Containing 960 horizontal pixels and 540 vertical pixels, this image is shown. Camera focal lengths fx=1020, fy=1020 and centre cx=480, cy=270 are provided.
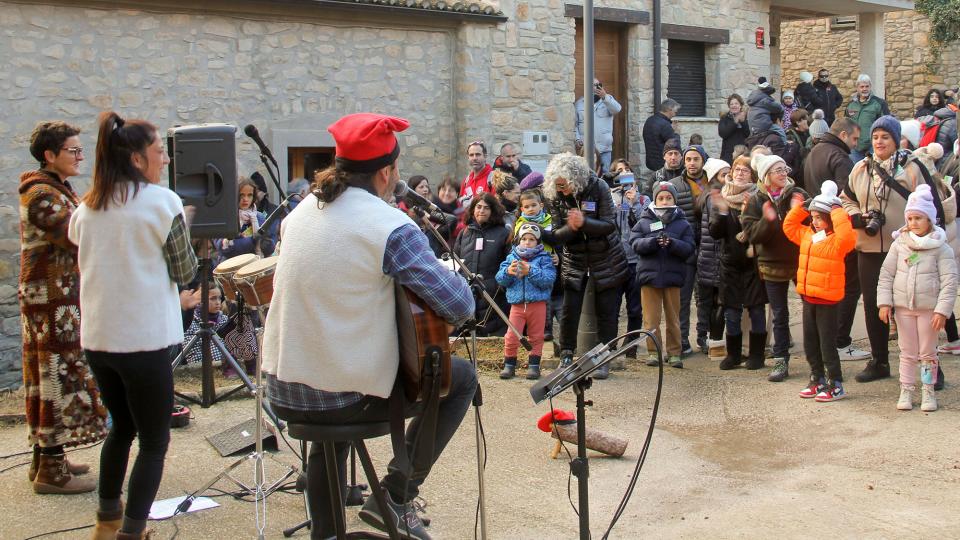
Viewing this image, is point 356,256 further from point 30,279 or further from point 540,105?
point 540,105

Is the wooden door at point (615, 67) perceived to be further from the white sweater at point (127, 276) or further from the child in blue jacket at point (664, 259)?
the white sweater at point (127, 276)

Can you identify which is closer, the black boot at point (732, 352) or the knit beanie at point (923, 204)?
the knit beanie at point (923, 204)

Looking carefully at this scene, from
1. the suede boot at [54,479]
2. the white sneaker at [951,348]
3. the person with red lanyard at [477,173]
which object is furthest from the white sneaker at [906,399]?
the person with red lanyard at [477,173]

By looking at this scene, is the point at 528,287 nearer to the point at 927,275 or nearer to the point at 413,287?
the point at 927,275

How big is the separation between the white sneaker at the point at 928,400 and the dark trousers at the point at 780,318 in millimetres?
1280

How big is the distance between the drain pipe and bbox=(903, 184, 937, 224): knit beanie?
8694mm

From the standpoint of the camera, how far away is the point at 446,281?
3582 millimetres

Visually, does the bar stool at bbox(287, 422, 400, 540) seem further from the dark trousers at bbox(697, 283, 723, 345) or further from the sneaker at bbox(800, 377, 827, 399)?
the dark trousers at bbox(697, 283, 723, 345)

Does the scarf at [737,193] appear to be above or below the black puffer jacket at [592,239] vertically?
above

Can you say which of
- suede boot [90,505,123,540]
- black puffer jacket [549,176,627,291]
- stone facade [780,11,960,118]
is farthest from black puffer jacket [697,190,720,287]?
stone facade [780,11,960,118]

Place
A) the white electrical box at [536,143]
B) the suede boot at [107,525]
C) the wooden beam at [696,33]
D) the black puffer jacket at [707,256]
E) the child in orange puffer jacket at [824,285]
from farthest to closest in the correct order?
the wooden beam at [696,33] → the white electrical box at [536,143] → the black puffer jacket at [707,256] → the child in orange puffer jacket at [824,285] → the suede boot at [107,525]

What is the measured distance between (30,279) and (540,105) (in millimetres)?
9440

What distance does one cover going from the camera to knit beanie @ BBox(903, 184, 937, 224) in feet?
22.0

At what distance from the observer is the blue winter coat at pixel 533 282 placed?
8.05 m
